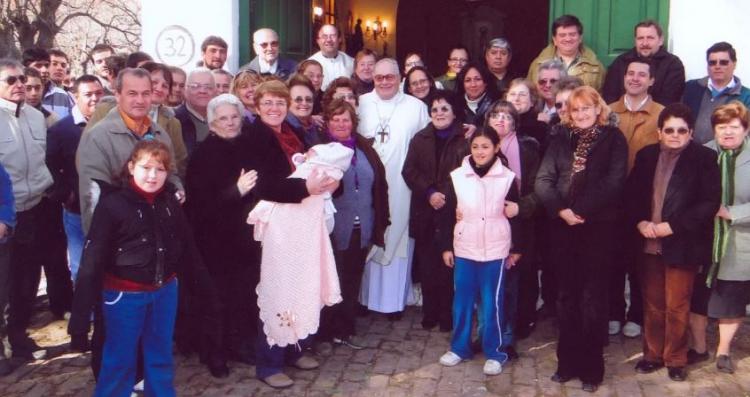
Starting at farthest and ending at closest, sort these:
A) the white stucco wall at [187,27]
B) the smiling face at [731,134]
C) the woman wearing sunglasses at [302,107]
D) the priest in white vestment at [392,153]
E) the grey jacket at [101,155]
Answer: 1. the white stucco wall at [187,27]
2. the priest in white vestment at [392,153]
3. the woman wearing sunglasses at [302,107]
4. the smiling face at [731,134]
5. the grey jacket at [101,155]

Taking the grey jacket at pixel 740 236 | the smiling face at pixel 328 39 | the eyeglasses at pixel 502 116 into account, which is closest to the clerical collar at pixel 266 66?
the smiling face at pixel 328 39

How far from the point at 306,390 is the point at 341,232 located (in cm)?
112

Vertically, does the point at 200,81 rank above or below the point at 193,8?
below

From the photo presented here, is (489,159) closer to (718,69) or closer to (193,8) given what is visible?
(718,69)

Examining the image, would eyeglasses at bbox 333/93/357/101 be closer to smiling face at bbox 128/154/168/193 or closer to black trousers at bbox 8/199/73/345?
smiling face at bbox 128/154/168/193

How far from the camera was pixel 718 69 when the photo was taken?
582 cm

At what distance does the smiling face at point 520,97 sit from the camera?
5.40 metres


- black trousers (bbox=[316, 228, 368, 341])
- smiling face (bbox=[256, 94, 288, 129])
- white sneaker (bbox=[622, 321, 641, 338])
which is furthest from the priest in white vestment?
white sneaker (bbox=[622, 321, 641, 338])

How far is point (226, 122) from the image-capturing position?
451cm

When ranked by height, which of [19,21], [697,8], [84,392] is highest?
[19,21]

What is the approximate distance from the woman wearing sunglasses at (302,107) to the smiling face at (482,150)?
1059 millimetres

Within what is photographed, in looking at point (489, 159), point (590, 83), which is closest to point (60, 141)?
point (489, 159)

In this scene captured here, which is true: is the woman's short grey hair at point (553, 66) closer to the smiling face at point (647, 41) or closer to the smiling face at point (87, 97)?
the smiling face at point (647, 41)

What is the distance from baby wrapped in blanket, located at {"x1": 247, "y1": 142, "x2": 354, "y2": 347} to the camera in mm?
4527
